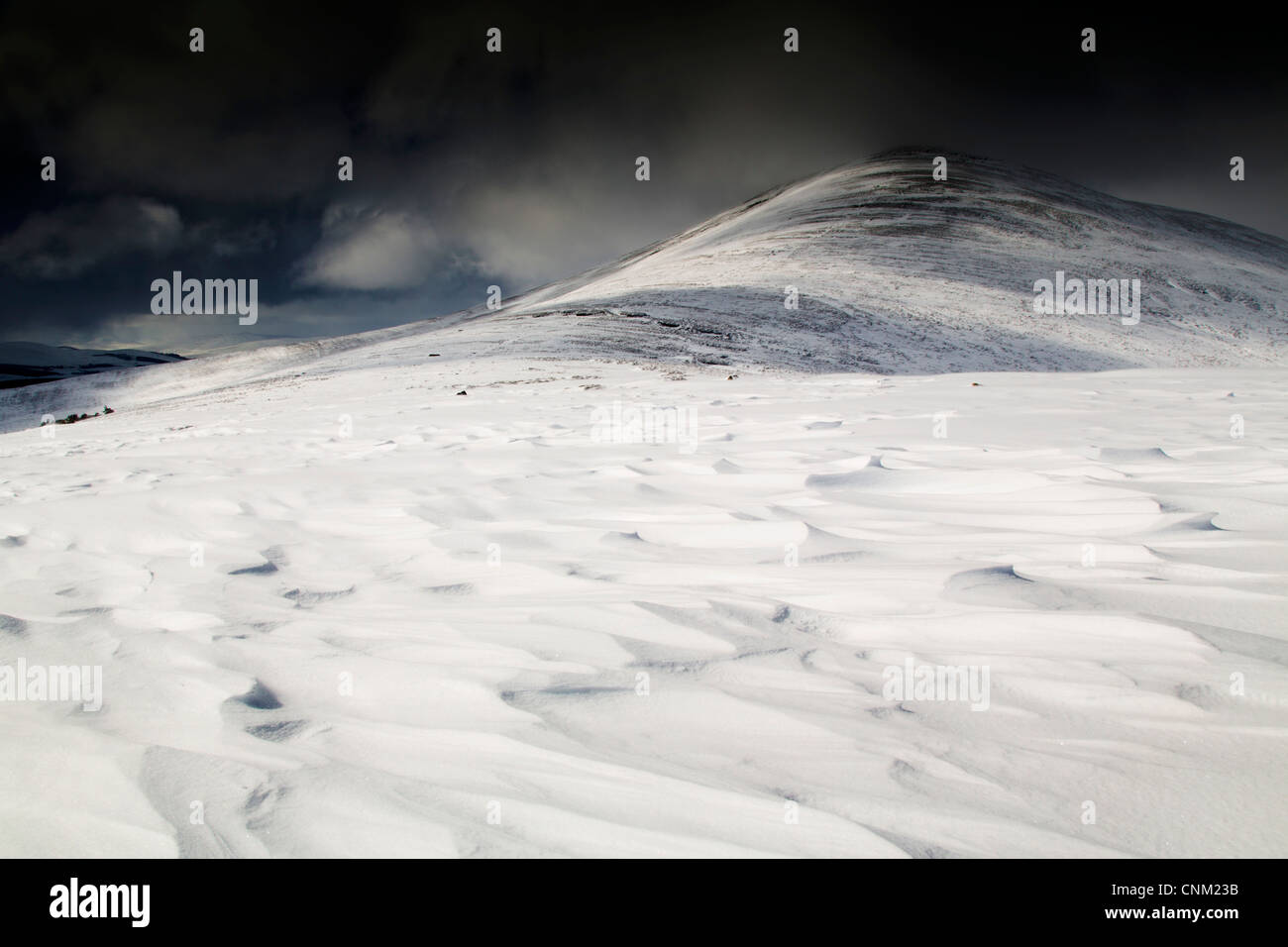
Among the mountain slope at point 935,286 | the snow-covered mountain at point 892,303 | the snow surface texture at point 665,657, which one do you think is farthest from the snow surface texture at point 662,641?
the mountain slope at point 935,286

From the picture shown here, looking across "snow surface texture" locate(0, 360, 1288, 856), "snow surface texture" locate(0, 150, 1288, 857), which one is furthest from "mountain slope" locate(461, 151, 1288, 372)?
"snow surface texture" locate(0, 360, 1288, 856)

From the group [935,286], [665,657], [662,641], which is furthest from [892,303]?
[665,657]

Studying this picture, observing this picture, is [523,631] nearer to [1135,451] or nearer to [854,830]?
[854,830]

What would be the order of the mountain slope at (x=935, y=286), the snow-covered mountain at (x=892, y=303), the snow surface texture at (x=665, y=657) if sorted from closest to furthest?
1. the snow surface texture at (x=665, y=657)
2. the snow-covered mountain at (x=892, y=303)
3. the mountain slope at (x=935, y=286)

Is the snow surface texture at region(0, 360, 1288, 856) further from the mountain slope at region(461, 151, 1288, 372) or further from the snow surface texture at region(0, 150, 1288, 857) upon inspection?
the mountain slope at region(461, 151, 1288, 372)

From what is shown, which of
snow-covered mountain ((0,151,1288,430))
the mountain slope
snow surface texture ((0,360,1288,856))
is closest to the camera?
snow surface texture ((0,360,1288,856))

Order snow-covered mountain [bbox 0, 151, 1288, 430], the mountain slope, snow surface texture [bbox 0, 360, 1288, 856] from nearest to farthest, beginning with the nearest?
snow surface texture [bbox 0, 360, 1288, 856], snow-covered mountain [bbox 0, 151, 1288, 430], the mountain slope

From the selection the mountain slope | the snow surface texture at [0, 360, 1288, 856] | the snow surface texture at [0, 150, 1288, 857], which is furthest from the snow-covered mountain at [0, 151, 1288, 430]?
the snow surface texture at [0, 360, 1288, 856]

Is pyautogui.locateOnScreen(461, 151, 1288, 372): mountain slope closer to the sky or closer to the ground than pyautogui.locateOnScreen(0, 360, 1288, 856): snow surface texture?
closer to the sky

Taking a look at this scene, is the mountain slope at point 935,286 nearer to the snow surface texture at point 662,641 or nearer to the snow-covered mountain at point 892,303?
the snow-covered mountain at point 892,303

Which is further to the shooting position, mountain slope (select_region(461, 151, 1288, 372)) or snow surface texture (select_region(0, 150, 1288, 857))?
mountain slope (select_region(461, 151, 1288, 372))
